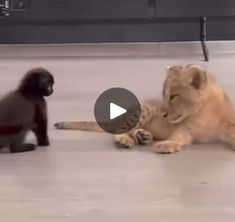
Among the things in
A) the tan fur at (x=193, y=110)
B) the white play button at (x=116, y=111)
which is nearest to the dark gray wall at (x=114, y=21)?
the white play button at (x=116, y=111)

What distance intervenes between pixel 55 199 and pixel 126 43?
255 centimetres

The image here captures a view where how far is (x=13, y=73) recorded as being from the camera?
11.3 feet

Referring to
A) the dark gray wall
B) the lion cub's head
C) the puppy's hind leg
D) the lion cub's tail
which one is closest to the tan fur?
the lion cub's head

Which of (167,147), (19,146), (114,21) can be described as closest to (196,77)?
(167,147)

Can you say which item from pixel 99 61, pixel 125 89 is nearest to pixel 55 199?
pixel 125 89

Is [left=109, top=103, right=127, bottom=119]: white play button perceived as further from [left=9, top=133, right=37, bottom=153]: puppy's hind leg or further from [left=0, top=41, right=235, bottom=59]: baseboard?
[left=0, top=41, right=235, bottom=59]: baseboard

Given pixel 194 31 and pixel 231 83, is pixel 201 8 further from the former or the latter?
pixel 231 83

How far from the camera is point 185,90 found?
7.10 ft

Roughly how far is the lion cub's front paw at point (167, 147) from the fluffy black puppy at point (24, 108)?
0.37 m

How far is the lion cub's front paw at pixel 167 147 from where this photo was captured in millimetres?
2179

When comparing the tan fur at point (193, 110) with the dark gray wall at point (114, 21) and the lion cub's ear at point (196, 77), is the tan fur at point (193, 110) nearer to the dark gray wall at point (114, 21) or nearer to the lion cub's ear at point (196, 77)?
the lion cub's ear at point (196, 77)

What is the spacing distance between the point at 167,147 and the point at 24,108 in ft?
1.56
